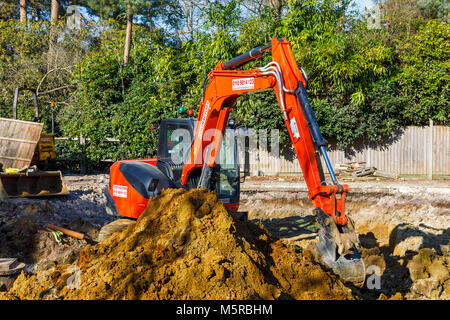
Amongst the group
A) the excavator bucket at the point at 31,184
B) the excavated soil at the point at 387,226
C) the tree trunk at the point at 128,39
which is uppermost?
the tree trunk at the point at 128,39

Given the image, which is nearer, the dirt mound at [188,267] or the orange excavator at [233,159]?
the dirt mound at [188,267]

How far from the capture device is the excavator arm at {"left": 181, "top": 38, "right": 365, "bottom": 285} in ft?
13.6

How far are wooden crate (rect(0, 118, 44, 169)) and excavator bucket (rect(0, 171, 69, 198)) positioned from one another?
0.95 metres

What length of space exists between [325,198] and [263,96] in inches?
455

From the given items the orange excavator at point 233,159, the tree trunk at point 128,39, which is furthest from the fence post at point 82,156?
the orange excavator at point 233,159

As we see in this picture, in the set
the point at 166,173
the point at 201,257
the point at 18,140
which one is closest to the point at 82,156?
the point at 18,140

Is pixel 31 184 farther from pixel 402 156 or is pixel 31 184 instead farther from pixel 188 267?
pixel 402 156

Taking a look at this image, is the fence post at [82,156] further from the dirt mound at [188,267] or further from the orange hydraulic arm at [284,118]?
the dirt mound at [188,267]

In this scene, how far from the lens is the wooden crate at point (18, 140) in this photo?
1039cm

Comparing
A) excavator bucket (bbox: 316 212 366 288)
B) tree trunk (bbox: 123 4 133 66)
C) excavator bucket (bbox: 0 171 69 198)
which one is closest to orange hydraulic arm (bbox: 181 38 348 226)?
excavator bucket (bbox: 316 212 366 288)

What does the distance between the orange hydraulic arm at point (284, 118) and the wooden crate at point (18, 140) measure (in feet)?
20.6

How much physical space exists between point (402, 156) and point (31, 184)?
43.3ft

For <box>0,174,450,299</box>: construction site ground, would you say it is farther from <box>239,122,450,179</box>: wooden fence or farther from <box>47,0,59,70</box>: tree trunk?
<box>47,0,59,70</box>: tree trunk
